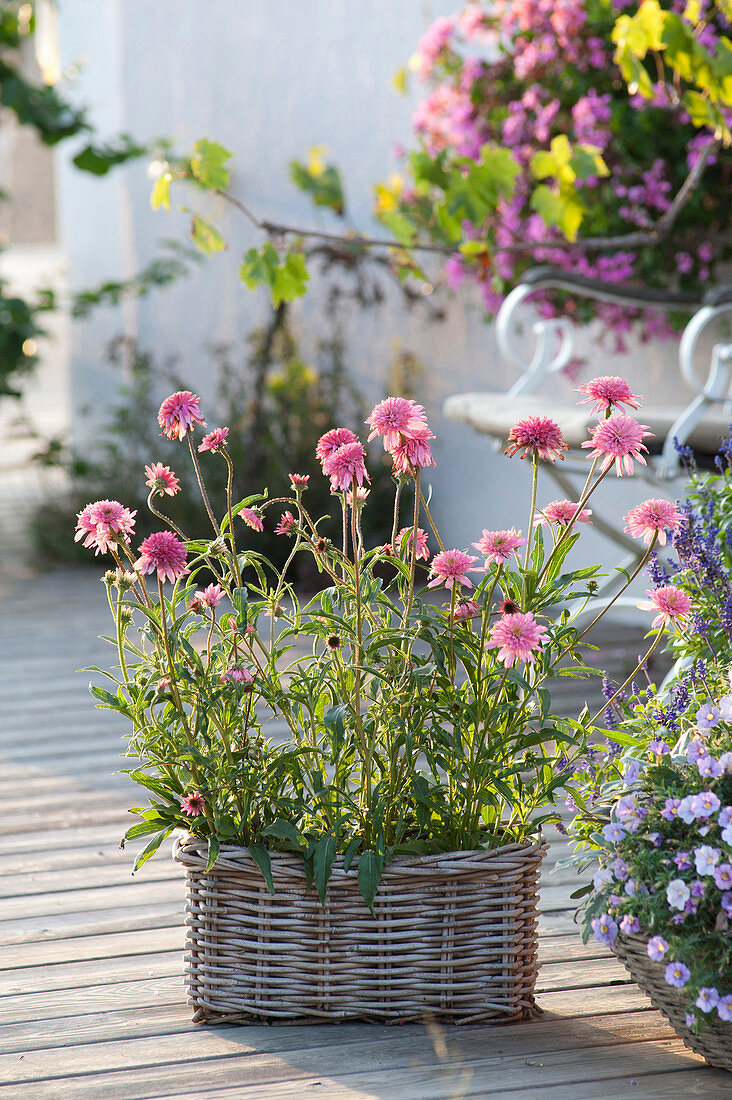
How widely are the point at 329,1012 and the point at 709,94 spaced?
185 cm

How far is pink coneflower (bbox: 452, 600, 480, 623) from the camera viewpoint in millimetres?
1400

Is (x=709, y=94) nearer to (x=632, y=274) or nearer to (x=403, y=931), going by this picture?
(x=632, y=274)

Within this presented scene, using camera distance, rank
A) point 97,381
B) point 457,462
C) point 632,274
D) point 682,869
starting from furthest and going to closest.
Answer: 1. point 97,381
2. point 457,462
3. point 632,274
4. point 682,869

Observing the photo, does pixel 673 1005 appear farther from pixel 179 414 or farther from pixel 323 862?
pixel 179 414

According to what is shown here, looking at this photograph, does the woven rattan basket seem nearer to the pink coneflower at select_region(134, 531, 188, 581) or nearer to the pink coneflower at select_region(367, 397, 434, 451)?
the pink coneflower at select_region(134, 531, 188, 581)

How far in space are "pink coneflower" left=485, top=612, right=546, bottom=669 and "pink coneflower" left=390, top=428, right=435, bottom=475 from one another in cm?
19

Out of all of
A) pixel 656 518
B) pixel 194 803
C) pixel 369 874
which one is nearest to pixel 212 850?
pixel 194 803

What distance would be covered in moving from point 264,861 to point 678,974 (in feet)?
1.45

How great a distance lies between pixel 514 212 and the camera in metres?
3.34

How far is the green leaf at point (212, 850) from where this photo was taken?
1353 mm

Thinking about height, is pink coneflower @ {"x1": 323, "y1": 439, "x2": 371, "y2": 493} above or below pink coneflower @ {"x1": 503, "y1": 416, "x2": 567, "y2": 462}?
below

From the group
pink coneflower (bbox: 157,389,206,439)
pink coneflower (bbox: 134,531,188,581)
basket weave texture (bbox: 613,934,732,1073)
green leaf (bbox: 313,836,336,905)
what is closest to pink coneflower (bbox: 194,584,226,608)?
pink coneflower (bbox: 134,531,188,581)

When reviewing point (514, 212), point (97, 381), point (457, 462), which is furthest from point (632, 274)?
point (97, 381)

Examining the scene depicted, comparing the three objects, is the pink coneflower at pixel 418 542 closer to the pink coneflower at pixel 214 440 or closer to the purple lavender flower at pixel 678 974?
the pink coneflower at pixel 214 440
